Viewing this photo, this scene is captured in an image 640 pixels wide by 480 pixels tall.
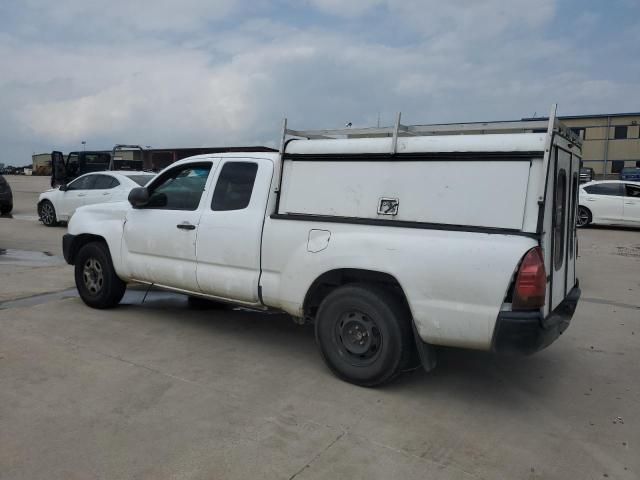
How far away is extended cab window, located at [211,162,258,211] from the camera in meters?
5.00

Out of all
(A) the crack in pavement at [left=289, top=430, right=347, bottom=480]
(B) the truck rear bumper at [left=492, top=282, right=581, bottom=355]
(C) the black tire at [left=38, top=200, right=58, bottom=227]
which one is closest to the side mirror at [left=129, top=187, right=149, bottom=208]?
(A) the crack in pavement at [left=289, top=430, right=347, bottom=480]

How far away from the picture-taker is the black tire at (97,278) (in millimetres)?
6125

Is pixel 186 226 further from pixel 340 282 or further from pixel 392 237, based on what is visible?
pixel 392 237

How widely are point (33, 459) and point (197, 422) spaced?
95 cm

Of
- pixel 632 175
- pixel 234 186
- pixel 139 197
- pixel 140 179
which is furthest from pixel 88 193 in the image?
pixel 632 175

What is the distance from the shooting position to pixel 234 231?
492 cm

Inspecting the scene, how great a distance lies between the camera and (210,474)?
3.04 m

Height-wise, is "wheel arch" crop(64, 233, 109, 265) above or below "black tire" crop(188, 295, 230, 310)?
above

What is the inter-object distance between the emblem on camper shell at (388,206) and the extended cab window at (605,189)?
15.0 meters

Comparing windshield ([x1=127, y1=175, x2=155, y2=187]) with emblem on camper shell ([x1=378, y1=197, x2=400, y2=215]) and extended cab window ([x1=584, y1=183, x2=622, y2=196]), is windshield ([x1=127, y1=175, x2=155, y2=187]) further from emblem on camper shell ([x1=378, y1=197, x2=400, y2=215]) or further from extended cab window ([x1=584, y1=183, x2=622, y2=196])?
extended cab window ([x1=584, y1=183, x2=622, y2=196])

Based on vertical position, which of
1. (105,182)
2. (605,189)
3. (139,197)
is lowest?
(139,197)

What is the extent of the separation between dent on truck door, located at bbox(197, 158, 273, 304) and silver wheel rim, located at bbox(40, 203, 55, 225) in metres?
10.9

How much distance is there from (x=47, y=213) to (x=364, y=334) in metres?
12.8

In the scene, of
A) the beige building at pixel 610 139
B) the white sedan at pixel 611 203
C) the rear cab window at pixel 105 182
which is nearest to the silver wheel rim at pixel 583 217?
the white sedan at pixel 611 203
